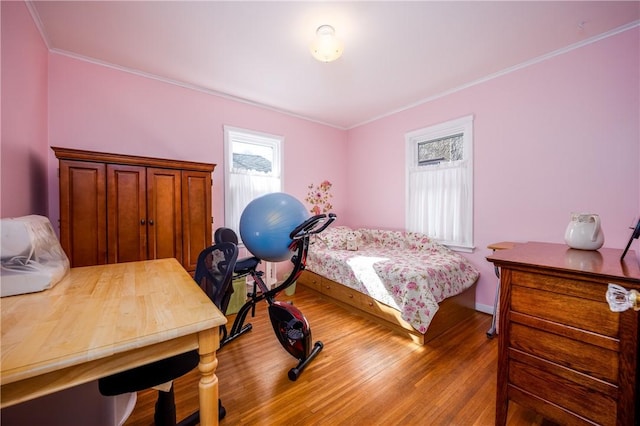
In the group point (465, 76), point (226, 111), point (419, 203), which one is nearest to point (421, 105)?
point (465, 76)

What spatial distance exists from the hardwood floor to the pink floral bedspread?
0.36 metres

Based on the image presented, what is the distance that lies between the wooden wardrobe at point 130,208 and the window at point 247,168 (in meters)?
0.72

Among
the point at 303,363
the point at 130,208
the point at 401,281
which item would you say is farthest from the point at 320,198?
the point at 303,363

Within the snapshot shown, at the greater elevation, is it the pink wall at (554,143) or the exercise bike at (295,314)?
the pink wall at (554,143)

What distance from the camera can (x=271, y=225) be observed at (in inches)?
65.2

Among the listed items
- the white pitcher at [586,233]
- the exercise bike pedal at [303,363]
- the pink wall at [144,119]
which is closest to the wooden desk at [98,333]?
the exercise bike pedal at [303,363]

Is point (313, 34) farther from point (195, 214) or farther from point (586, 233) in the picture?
point (586, 233)

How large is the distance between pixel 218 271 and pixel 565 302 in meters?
1.70

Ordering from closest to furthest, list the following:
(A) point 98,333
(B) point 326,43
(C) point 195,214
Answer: (A) point 98,333 → (B) point 326,43 → (C) point 195,214

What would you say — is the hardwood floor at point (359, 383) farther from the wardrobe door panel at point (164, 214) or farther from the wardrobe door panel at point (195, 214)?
the wardrobe door panel at point (164, 214)

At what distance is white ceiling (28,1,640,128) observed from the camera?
182cm

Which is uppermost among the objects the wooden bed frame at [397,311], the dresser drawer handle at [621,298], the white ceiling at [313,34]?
the white ceiling at [313,34]

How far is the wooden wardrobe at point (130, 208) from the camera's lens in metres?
1.98

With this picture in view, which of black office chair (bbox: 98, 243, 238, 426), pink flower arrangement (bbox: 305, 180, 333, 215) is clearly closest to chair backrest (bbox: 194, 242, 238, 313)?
black office chair (bbox: 98, 243, 238, 426)
